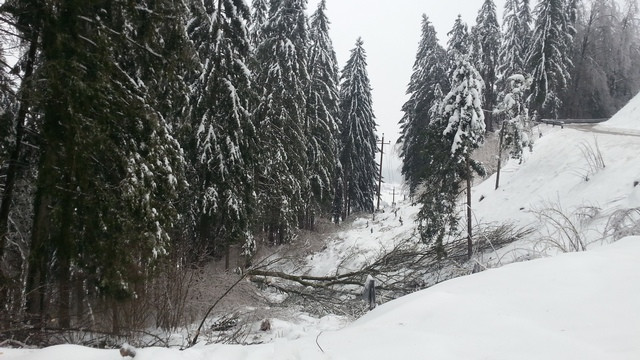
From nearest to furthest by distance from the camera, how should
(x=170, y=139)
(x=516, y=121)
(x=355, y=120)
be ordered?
(x=170, y=139)
(x=516, y=121)
(x=355, y=120)

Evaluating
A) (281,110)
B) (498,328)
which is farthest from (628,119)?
(498,328)

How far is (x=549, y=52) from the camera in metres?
30.0

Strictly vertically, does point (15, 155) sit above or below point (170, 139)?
below

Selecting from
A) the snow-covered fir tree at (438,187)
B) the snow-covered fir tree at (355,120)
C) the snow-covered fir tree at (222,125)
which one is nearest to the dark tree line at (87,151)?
the snow-covered fir tree at (222,125)

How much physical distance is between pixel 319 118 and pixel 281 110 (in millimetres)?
5124

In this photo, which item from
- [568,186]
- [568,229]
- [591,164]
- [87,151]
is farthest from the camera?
[591,164]

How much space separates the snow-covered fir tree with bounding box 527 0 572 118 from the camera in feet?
97.5

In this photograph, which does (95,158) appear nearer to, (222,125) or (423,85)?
(222,125)

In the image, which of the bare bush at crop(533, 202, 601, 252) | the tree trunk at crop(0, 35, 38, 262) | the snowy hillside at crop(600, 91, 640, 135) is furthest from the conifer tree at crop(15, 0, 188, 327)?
the snowy hillside at crop(600, 91, 640, 135)

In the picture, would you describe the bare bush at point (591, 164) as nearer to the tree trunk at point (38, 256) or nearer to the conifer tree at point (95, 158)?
the conifer tree at point (95, 158)

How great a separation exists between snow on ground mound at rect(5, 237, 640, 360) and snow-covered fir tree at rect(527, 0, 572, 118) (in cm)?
3151

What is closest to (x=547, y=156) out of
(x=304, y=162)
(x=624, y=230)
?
(x=304, y=162)

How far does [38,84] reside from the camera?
5.43 metres

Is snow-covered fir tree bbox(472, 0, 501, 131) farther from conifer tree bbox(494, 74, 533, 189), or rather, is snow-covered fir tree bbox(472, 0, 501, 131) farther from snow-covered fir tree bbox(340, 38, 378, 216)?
conifer tree bbox(494, 74, 533, 189)
